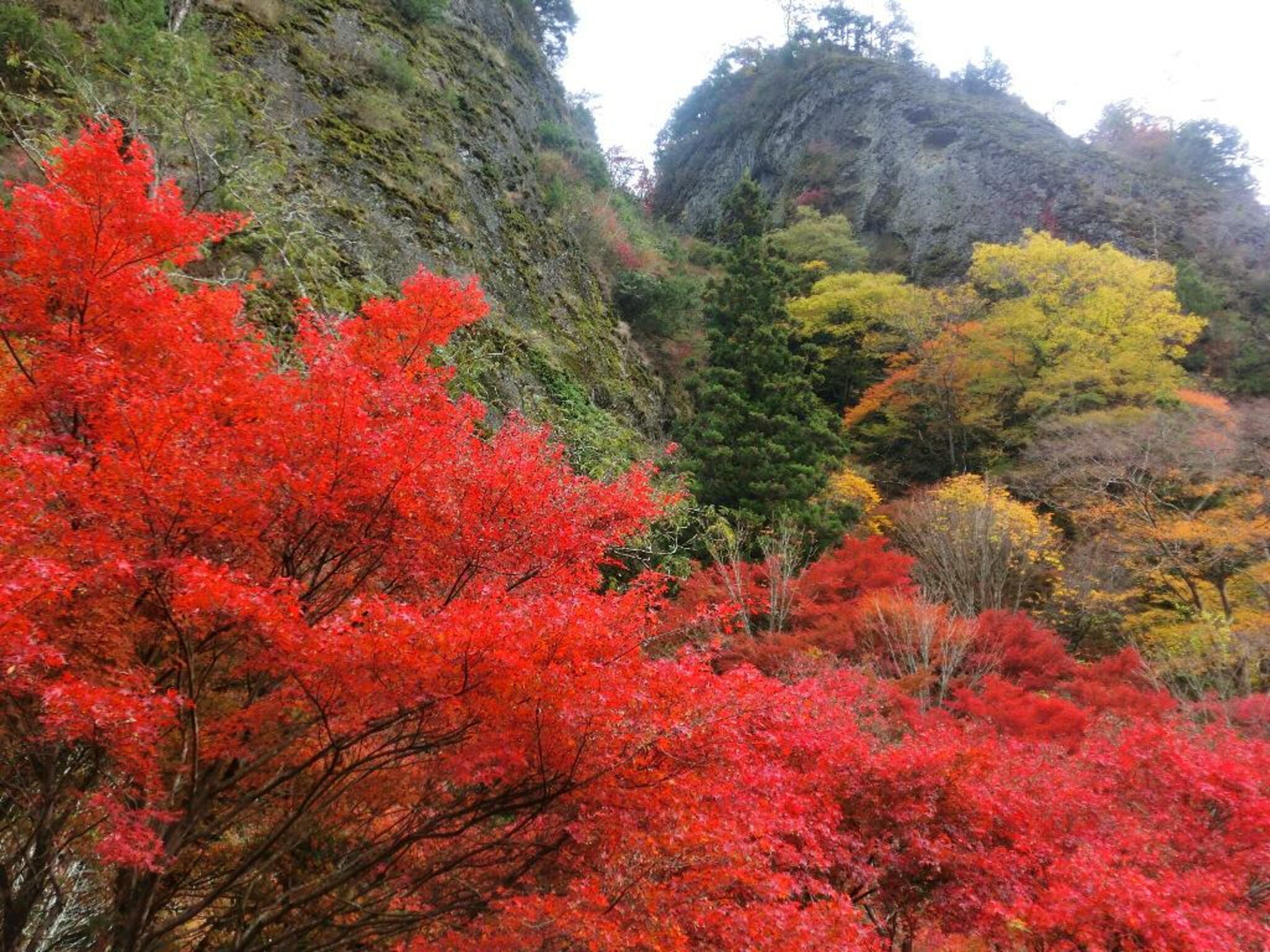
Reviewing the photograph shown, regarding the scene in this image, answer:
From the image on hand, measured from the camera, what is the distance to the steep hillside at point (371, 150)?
11.5 metres

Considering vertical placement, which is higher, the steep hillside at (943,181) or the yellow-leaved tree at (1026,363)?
the steep hillside at (943,181)

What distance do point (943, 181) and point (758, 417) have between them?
81.7 feet

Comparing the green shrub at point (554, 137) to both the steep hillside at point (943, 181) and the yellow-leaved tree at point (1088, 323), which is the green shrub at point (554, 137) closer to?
the steep hillside at point (943, 181)

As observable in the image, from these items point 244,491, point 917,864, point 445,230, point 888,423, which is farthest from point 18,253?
point 888,423

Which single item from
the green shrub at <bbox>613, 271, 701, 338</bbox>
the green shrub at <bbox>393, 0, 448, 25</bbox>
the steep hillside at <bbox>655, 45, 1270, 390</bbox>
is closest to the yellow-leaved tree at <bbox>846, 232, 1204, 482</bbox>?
the steep hillside at <bbox>655, 45, 1270, 390</bbox>

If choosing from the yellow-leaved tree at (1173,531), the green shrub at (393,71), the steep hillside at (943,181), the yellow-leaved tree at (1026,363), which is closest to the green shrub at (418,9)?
the green shrub at (393,71)

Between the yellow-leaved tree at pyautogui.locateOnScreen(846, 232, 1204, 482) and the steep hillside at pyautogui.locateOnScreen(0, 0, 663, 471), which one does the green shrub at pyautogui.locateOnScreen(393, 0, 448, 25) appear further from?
the yellow-leaved tree at pyautogui.locateOnScreen(846, 232, 1204, 482)

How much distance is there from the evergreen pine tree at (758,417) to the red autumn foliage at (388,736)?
1045 centimetres

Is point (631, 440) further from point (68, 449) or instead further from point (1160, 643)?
point (68, 449)

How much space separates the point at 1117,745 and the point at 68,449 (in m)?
10.9

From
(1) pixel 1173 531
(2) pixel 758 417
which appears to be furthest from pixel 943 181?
(1) pixel 1173 531

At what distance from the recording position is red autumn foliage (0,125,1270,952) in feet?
16.2

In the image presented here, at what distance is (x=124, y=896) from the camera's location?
562 cm

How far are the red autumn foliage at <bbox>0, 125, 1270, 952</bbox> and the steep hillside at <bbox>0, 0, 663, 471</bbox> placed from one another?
14.9ft
